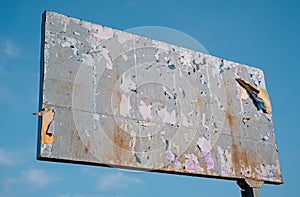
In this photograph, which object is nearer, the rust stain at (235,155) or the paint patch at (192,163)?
the paint patch at (192,163)

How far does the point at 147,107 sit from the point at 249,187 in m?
2.12

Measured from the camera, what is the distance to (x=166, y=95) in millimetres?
6715

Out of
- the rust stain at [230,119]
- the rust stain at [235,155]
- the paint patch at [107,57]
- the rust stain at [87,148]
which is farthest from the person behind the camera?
the rust stain at [230,119]

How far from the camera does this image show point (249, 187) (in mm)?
7059

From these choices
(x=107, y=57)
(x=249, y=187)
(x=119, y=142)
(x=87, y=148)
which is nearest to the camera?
(x=87, y=148)

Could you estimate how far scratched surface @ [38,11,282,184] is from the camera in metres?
5.73

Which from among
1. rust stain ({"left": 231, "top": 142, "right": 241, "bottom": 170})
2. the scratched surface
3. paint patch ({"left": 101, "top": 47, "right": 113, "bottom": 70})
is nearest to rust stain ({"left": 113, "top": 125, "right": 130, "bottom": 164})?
the scratched surface

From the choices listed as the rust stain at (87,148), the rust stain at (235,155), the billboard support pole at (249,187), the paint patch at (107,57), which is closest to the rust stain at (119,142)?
the rust stain at (87,148)

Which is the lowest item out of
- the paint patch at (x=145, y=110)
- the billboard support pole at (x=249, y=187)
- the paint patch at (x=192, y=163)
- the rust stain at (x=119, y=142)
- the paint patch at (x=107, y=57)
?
the billboard support pole at (x=249, y=187)

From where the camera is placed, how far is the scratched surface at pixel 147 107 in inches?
226

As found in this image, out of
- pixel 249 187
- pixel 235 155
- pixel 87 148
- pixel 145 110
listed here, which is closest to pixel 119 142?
pixel 87 148

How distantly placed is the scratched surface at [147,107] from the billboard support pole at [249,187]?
0.09 metres

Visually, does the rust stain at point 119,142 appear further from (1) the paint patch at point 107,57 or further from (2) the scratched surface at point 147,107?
(1) the paint patch at point 107,57

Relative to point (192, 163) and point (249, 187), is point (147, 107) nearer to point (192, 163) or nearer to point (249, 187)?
point (192, 163)
